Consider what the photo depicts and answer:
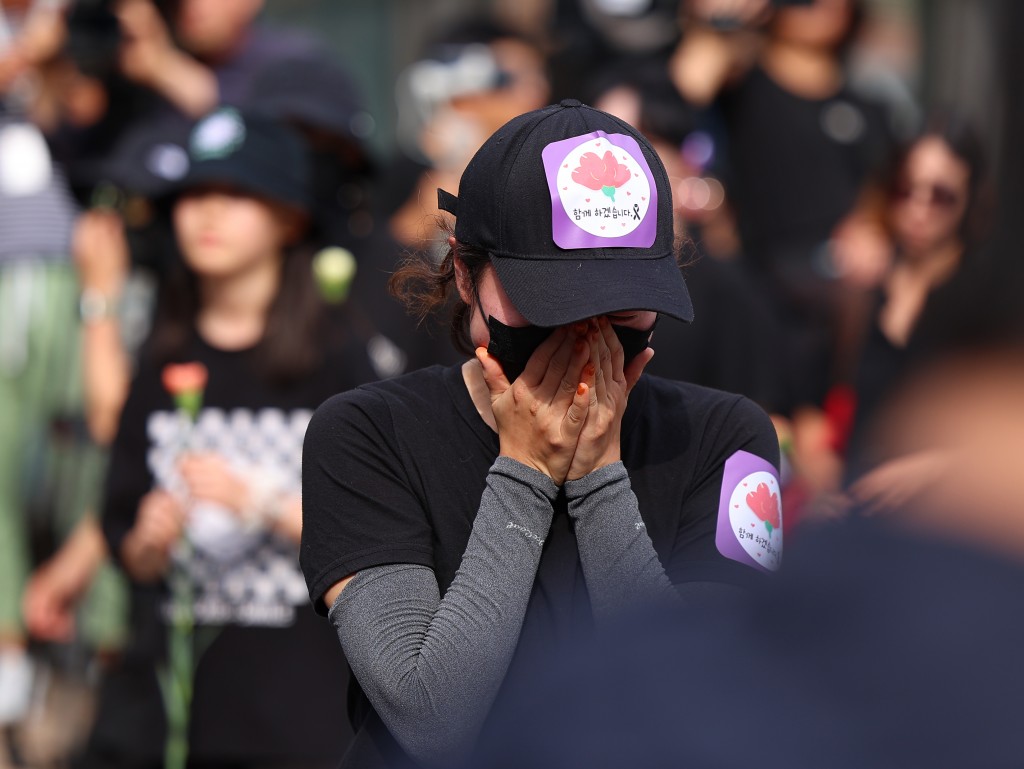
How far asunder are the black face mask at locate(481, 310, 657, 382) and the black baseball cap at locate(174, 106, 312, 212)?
7.16 ft

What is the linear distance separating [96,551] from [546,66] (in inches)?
115

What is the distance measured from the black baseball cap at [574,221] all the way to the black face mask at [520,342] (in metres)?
0.07

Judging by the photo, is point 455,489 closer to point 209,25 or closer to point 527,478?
point 527,478

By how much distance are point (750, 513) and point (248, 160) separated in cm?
244

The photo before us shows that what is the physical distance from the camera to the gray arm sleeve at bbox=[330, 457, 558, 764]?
2080 millimetres

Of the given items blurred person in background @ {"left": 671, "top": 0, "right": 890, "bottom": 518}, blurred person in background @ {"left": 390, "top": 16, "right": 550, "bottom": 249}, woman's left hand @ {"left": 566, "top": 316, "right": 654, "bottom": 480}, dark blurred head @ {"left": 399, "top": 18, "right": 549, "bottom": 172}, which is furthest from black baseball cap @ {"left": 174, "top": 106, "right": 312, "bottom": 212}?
woman's left hand @ {"left": 566, "top": 316, "right": 654, "bottom": 480}

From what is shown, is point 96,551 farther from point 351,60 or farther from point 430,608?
point 351,60

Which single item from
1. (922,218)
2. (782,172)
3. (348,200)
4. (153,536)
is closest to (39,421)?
(348,200)

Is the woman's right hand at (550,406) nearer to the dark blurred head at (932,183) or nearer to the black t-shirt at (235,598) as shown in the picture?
the black t-shirt at (235,598)

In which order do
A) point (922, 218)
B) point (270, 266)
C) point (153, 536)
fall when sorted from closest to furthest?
point (153, 536) < point (270, 266) < point (922, 218)

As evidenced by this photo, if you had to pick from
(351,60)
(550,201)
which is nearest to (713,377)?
(550,201)

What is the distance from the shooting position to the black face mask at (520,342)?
221 cm

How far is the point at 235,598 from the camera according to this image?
4.08 meters

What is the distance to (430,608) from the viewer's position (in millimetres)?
2178
